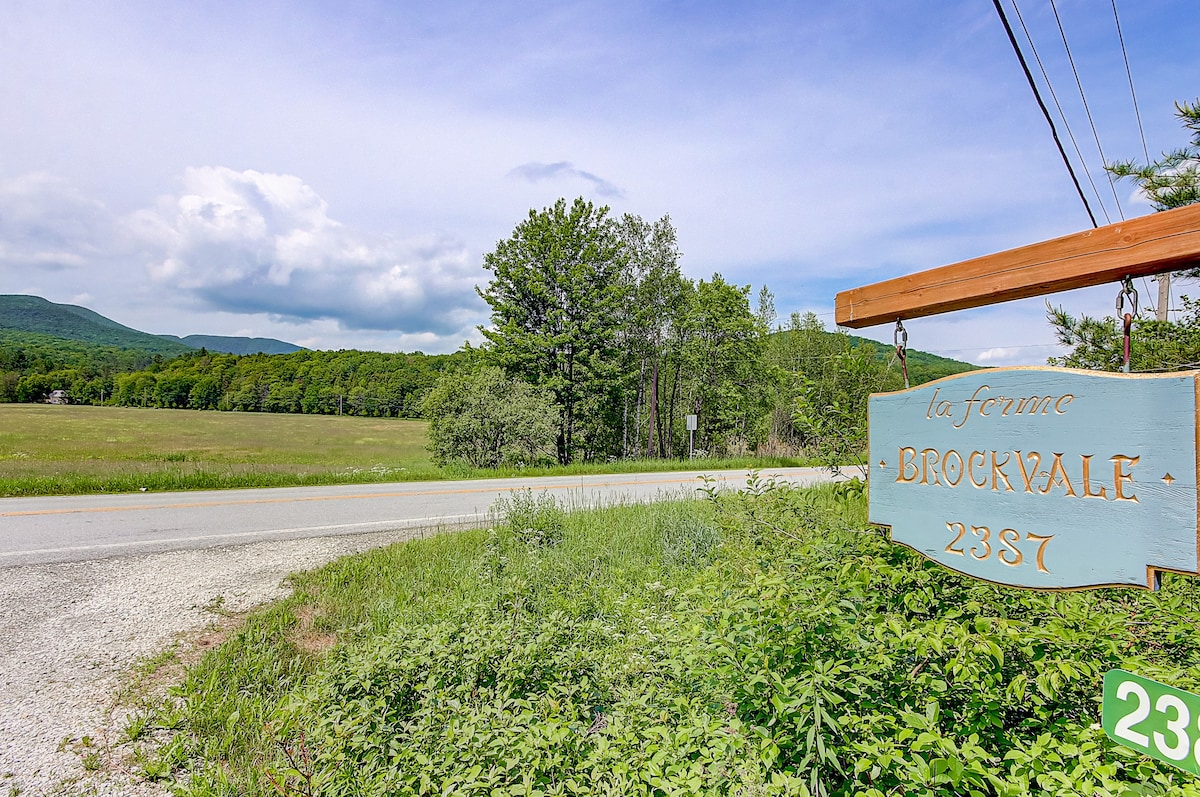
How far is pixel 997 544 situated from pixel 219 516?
331 inches

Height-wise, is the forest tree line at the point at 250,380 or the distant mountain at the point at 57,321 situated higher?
the distant mountain at the point at 57,321

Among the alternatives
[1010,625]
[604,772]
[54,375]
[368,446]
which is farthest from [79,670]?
[54,375]

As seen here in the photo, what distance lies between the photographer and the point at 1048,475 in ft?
5.39

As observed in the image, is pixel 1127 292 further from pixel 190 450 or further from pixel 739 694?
pixel 190 450

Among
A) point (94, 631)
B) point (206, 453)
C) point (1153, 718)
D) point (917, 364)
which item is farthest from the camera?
point (206, 453)

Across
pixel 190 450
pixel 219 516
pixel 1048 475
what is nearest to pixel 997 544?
pixel 1048 475

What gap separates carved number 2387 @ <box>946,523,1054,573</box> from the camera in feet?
5.42

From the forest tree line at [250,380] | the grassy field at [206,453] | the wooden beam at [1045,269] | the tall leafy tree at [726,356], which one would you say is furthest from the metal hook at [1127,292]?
the forest tree line at [250,380]

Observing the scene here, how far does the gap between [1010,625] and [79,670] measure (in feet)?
15.9

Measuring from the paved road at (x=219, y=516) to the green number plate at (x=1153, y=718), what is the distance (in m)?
5.42

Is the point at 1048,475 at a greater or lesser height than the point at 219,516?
greater

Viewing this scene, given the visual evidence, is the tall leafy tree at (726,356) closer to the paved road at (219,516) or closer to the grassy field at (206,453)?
the grassy field at (206,453)

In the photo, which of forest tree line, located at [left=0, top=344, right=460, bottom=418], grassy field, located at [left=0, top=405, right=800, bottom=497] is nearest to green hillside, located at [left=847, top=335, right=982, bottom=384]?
grassy field, located at [left=0, top=405, right=800, bottom=497]

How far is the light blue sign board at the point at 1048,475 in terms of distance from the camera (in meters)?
1.43
